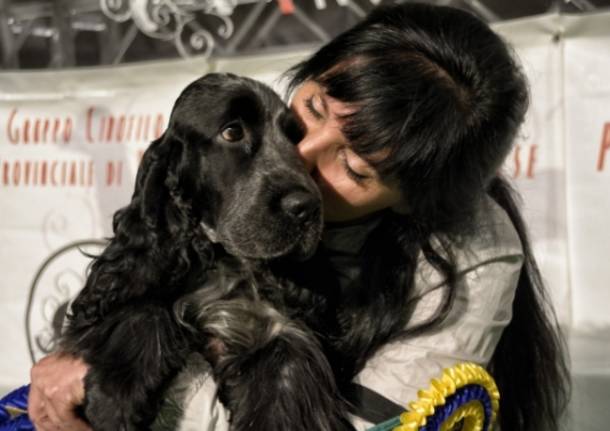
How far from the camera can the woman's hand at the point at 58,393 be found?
4.66 feet

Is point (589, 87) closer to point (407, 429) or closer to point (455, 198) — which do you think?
point (455, 198)

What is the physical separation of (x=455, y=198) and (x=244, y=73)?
4.64 ft

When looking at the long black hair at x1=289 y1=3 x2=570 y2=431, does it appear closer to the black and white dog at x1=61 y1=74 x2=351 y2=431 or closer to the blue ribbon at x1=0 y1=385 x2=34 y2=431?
the black and white dog at x1=61 y1=74 x2=351 y2=431

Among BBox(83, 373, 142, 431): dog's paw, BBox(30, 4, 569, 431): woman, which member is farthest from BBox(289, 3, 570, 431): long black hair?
BBox(83, 373, 142, 431): dog's paw

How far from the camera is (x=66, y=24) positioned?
3234 millimetres

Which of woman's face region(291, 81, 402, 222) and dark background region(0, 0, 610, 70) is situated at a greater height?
woman's face region(291, 81, 402, 222)

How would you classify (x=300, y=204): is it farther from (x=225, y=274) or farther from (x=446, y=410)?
(x=446, y=410)

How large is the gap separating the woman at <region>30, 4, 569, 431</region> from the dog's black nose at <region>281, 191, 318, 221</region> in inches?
3.1

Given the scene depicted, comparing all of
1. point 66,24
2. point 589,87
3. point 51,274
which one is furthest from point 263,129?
point 66,24

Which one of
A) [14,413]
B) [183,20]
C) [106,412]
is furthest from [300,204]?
[183,20]

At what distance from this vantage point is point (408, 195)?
58.6 inches

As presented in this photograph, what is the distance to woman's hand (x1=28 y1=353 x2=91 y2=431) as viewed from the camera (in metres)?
1.42

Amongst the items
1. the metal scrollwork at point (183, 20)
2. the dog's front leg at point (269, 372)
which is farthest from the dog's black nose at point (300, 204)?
the metal scrollwork at point (183, 20)

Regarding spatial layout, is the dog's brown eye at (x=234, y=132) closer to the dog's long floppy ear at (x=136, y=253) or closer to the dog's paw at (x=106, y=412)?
the dog's long floppy ear at (x=136, y=253)
